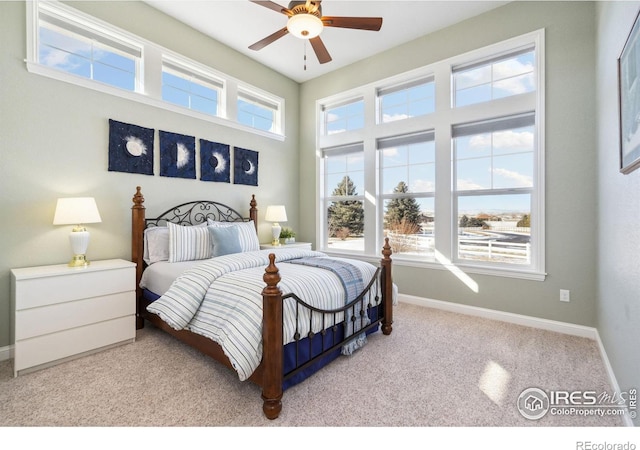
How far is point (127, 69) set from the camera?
3.16 m

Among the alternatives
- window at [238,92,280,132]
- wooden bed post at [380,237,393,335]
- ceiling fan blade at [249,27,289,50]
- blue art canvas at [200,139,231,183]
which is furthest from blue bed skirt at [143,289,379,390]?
window at [238,92,280,132]

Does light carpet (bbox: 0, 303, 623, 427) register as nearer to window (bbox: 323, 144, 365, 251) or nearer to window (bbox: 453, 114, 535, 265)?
window (bbox: 453, 114, 535, 265)

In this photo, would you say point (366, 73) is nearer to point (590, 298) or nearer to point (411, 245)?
point (411, 245)

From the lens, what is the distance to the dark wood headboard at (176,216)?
3.01m

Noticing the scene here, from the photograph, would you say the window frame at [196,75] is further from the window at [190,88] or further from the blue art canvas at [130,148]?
the blue art canvas at [130,148]

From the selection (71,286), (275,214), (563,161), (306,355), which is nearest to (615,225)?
(563,161)

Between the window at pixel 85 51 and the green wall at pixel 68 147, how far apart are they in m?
0.16

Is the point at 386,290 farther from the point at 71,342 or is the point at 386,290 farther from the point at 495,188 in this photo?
the point at 71,342

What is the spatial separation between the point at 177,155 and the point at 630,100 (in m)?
3.85

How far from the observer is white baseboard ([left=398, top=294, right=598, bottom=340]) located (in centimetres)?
280

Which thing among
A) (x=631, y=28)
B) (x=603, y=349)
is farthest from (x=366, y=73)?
(x=603, y=349)

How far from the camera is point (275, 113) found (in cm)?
477

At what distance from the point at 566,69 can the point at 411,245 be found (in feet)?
7.89

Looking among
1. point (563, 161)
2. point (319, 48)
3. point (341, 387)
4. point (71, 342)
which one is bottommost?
point (341, 387)
